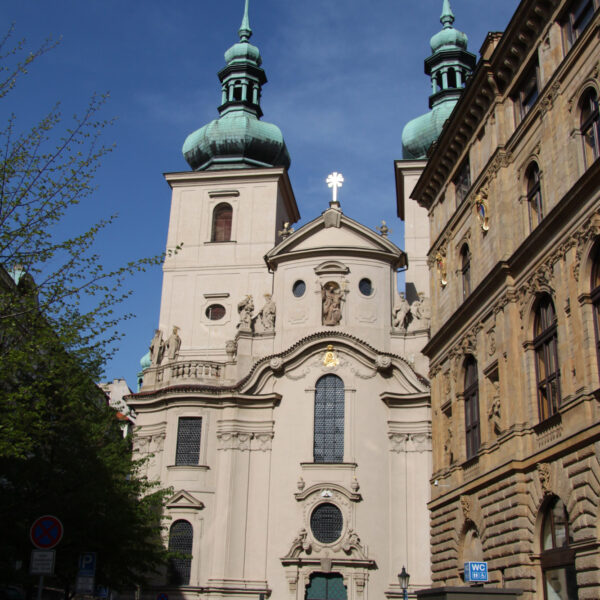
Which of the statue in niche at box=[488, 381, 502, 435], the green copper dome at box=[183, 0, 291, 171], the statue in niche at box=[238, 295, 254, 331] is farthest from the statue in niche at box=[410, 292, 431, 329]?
the statue in niche at box=[488, 381, 502, 435]

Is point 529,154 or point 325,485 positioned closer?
point 529,154

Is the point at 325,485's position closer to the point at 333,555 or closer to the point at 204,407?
the point at 333,555

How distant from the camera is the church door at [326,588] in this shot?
2975 centimetres

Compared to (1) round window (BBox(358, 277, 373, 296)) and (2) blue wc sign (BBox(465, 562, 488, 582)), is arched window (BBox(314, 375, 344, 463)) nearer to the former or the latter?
(1) round window (BBox(358, 277, 373, 296))

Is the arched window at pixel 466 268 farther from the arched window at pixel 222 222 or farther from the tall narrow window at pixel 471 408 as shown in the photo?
the arched window at pixel 222 222

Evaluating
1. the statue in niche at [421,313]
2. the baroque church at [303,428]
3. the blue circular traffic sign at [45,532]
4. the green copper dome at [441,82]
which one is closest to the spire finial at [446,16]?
the green copper dome at [441,82]

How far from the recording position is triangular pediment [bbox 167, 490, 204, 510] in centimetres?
3125

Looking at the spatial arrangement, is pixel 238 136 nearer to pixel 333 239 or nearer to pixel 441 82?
pixel 333 239

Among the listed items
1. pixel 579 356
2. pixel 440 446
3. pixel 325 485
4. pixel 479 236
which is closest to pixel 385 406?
pixel 325 485

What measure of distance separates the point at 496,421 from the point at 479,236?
4.93 metres

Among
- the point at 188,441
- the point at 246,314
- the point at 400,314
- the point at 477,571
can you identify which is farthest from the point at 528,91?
the point at 188,441

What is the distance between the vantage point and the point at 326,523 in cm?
3088

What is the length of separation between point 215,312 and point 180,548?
478 inches

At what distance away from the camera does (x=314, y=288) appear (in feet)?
114
